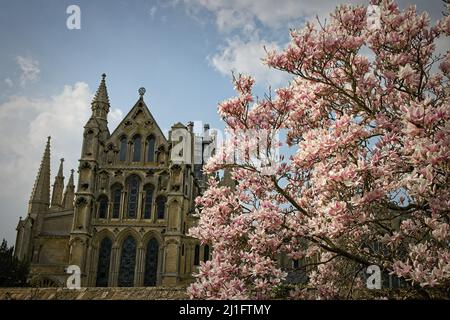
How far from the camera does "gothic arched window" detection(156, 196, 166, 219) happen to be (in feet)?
109

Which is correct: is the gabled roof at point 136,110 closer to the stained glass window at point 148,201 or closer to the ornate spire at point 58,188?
the stained glass window at point 148,201

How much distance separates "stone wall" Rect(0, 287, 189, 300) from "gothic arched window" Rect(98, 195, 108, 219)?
924 inches

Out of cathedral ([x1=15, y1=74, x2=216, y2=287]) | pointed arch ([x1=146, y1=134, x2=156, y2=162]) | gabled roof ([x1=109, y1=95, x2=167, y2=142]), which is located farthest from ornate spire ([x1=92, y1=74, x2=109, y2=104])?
pointed arch ([x1=146, y1=134, x2=156, y2=162])

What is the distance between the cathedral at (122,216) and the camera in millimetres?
31641

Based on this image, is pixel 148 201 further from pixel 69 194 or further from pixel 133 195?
pixel 69 194

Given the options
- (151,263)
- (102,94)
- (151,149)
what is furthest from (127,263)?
(102,94)

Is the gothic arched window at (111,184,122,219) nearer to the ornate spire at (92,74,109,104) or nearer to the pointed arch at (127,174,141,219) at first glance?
the pointed arch at (127,174,141,219)

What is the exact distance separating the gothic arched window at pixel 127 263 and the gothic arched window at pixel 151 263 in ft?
3.31

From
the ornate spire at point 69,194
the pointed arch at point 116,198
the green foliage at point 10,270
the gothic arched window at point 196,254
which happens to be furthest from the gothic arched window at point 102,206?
the ornate spire at point 69,194

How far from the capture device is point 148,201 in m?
33.9
